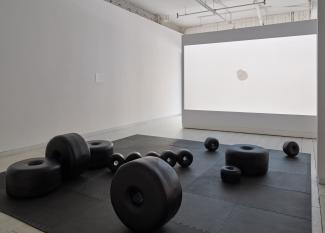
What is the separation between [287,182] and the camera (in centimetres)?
Result: 316

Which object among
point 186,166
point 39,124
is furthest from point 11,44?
point 186,166

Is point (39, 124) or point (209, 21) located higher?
point (209, 21)

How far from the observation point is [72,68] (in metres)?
5.80

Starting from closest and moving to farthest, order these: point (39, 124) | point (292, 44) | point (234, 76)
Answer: point (39, 124)
point (292, 44)
point (234, 76)

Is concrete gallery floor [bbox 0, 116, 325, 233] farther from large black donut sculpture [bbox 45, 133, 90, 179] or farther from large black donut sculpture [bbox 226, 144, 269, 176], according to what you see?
large black donut sculpture [bbox 45, 133, 90, 179]

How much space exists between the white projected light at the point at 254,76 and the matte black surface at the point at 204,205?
8.57ft

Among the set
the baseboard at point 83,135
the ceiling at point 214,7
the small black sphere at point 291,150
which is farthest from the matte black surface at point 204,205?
the ceiling at point 214,7

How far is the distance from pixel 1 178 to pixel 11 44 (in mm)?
2438

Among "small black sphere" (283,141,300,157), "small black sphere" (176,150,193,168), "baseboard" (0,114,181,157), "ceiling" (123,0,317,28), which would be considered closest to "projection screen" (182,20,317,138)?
"baseboard" (0,114,181,157)

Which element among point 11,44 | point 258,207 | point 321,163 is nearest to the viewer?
point 258,207

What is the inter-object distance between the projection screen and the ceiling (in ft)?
7.78

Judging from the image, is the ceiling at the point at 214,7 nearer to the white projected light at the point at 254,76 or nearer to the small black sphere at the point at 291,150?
the white projected light at the point at 254,76

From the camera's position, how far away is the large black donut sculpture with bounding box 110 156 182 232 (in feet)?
6.61

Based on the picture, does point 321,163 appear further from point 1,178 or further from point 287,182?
point 1,178
